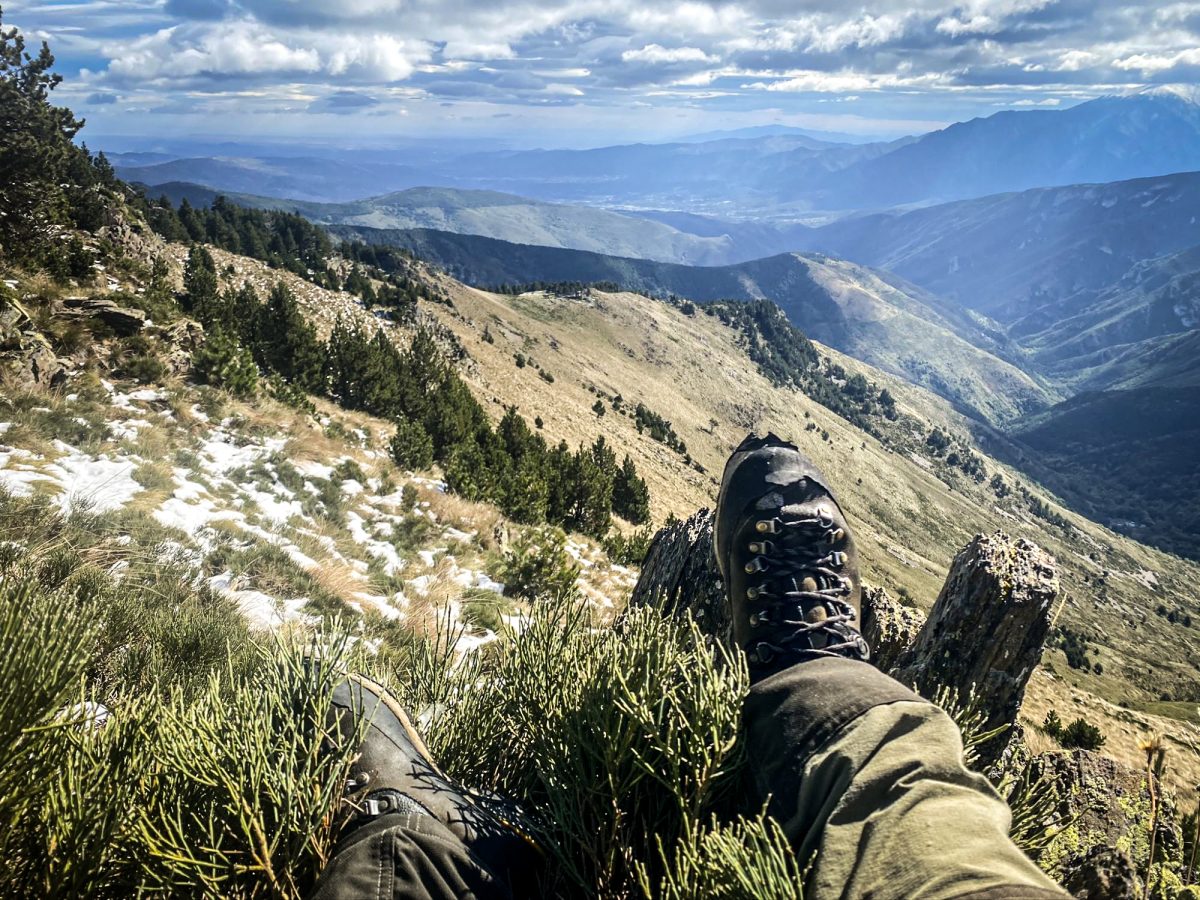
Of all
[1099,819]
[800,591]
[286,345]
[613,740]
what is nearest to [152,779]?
[613,740]

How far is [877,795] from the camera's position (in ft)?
4.82

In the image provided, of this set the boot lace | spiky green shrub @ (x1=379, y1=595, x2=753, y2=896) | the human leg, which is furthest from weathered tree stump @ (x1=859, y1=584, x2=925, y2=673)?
spiky green shrub @ (x1=379, y1=595, x2=753, y2=896)

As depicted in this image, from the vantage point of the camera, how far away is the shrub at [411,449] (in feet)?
41.8

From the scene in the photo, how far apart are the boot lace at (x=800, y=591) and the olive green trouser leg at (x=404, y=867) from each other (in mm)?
1499

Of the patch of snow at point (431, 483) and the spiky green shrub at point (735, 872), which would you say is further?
the patch of snow at point (431, 483)

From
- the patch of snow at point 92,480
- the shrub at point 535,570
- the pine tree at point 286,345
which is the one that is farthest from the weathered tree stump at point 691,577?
the pine tree at point 286,345

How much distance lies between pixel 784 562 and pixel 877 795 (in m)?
1.78

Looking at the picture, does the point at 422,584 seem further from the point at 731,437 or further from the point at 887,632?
the point at 731,437

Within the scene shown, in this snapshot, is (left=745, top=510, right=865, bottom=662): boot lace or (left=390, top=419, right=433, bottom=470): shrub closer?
(left=745, top=510, right=865, bottom=662): boot lace

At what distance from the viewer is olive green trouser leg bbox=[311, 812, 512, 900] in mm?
1390

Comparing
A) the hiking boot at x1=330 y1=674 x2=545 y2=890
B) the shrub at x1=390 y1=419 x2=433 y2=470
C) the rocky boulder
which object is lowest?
the shrub at x1=390 y1=419 x2=433 y2=470

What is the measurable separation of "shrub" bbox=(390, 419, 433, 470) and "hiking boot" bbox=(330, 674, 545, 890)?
11.1 m

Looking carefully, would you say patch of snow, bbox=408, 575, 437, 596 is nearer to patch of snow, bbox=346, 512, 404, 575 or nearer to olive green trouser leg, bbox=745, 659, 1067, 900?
patch of snow, bbox=346, 512, 404, 575

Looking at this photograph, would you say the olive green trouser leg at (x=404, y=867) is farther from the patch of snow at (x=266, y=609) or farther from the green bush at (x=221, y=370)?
the green bush at (x=221, y=370)
